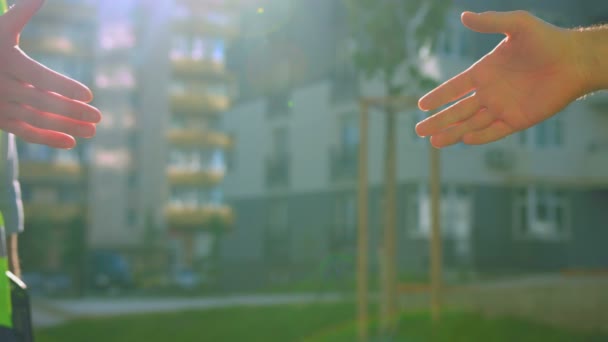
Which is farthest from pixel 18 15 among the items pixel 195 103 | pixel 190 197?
pixel 190 197

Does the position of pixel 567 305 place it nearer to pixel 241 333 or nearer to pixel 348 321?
pixel 348 321

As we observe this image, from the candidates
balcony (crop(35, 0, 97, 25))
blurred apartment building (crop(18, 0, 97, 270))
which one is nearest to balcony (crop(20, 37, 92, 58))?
blurred apartment building (crop(18, 0, 97, 270))

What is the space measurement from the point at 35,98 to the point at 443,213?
A: 84.0 feet

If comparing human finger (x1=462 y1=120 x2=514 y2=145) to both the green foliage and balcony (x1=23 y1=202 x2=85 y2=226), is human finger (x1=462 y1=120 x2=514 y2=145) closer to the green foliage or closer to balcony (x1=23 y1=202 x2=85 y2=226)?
the green foliage

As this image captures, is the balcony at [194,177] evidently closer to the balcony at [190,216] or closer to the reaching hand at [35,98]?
the balcony at [190,216]

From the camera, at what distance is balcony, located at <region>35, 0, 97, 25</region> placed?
5153 cm

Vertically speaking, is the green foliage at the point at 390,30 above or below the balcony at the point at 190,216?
above

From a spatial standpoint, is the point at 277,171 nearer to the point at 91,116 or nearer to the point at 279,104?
the point at 279,104

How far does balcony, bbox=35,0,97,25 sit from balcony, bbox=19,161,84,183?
867 cm

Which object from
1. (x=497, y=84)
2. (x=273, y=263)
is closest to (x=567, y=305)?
(x=497, y=84)

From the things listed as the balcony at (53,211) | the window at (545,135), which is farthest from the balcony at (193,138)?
the window at (545,135)

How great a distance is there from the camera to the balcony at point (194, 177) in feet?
199

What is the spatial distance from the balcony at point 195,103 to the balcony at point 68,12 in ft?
30.7

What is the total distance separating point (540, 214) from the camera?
2928 cm
